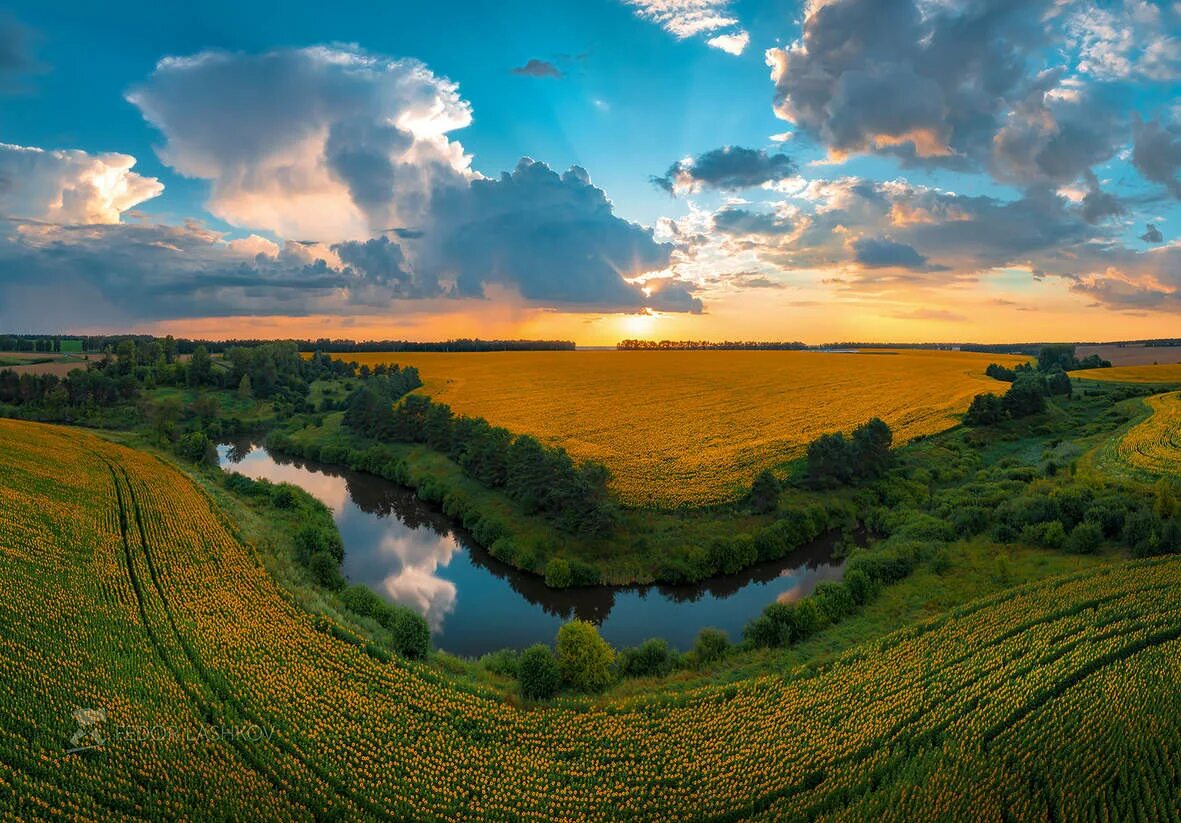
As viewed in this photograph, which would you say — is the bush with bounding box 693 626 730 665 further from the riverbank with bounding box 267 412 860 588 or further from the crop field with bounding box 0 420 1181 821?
the riverbank with bounding box 267 412 860 588

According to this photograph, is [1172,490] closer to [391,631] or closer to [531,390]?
[391,631]

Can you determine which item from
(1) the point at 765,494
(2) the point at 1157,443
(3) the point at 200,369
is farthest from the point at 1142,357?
(3) the point at 200,369

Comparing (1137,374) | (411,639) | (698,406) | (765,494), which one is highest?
(1137,374)

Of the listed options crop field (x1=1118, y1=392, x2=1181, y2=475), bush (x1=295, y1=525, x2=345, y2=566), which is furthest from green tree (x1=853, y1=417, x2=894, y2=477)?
bush (x1=295, y1=525, x2=345, y2=566)

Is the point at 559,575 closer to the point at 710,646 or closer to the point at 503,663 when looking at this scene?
the point at 503,663

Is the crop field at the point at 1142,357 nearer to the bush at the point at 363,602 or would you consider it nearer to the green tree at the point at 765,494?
the green tree at the point at 765,494
